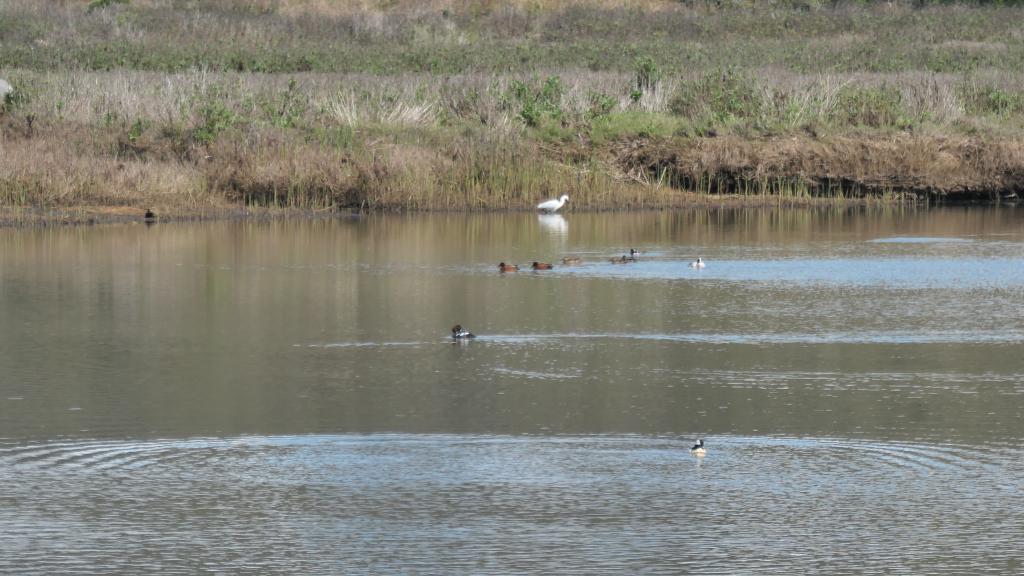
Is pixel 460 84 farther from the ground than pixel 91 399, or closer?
farther from the ground

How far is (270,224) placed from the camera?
82.8 ft

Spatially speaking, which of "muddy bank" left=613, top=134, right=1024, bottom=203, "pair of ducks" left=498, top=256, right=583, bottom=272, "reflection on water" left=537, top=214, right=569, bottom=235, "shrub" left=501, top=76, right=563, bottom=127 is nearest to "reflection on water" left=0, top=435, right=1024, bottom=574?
"pair of ducks" left=498, top=256, right=583, bottom=272

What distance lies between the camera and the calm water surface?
801 centimetres

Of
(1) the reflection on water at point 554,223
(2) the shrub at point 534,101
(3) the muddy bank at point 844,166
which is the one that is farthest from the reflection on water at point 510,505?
(2) the shrub at point 534,101

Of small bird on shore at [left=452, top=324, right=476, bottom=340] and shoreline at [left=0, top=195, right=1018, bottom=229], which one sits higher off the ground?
shoreline at [left=0, top=195, right=1018, bottom=229]

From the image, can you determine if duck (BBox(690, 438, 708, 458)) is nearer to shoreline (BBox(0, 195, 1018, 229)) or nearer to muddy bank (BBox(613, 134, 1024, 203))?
shoreline (BBox(0, 195, 1018, 229))

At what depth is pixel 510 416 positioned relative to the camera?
35.5 ft

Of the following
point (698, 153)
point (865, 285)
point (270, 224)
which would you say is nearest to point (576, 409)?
point (865, 285)

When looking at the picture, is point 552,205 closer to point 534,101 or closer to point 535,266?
point 534,101

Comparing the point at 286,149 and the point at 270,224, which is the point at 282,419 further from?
the point at 286,149

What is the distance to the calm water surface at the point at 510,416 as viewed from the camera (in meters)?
8.01

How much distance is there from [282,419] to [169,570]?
10.5 ft

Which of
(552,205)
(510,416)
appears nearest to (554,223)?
(552,205)

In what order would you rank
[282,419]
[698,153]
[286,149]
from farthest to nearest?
[698,153], [286,149], [282,419]
